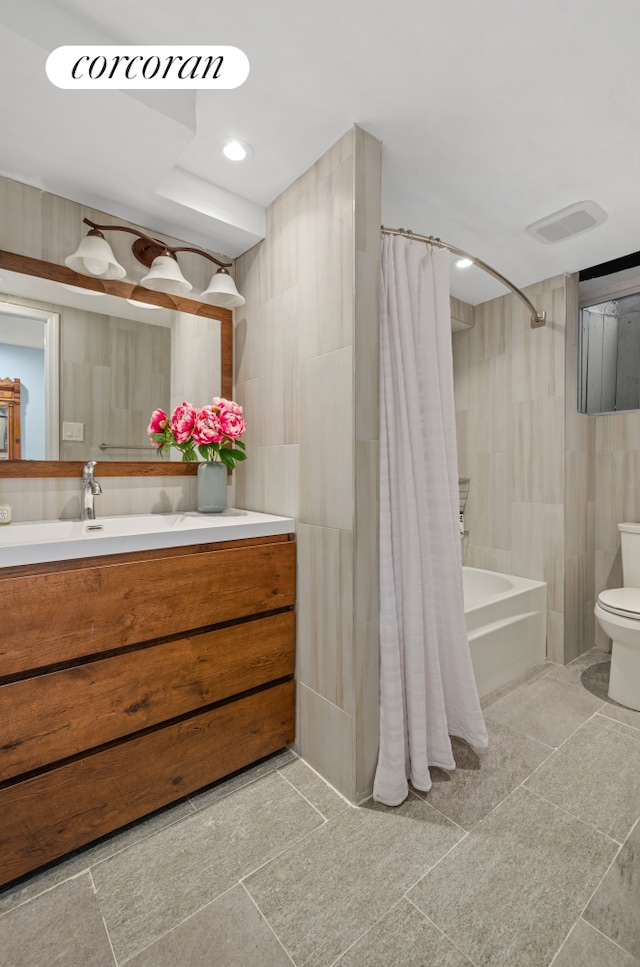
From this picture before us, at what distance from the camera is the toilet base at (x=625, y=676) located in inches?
84.0

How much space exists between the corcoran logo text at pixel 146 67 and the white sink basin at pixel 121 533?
1236mm

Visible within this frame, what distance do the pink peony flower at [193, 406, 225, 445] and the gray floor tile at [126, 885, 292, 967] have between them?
1.47 meters

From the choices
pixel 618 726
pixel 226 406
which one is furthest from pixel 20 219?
pixel 618 726

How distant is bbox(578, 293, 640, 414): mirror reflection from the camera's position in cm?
267

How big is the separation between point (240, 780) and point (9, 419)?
155 cm

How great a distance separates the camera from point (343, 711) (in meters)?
1.56

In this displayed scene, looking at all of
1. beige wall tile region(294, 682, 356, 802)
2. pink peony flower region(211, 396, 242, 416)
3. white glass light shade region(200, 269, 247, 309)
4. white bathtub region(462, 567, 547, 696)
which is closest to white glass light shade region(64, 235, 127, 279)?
white glass light shade region(200, 269, 247, 309)

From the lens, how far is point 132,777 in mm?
1401

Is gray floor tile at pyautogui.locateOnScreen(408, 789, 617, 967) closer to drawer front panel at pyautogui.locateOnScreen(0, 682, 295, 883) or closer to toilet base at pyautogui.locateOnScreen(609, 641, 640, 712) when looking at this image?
drawer front panel at pyautogui.locateOnScreen(0, 682, 295, 883)

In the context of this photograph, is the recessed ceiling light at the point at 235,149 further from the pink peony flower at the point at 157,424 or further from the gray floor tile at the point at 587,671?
the gray floor tile at the point at 587,671

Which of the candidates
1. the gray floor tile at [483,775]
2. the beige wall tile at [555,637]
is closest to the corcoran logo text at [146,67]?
the gray floor tile at [483,775]

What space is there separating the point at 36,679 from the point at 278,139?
6.13 feet

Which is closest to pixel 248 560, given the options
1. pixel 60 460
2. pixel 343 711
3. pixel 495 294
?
pixel 343 711

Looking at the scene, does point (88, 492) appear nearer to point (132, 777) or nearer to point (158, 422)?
point (158, 422)
